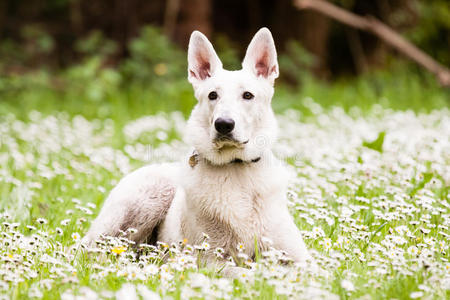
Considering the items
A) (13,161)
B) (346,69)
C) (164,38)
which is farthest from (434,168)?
(346,69)

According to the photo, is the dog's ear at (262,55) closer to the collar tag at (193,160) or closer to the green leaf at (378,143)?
the collar tag at (193,160)

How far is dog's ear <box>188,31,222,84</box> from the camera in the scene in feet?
13.1

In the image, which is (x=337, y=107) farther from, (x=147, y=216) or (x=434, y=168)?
(x=147, y=216)

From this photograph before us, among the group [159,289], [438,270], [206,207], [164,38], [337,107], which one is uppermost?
[164,38]

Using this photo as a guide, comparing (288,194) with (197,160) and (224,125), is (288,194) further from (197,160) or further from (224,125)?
(224,125)

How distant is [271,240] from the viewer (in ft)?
10.8

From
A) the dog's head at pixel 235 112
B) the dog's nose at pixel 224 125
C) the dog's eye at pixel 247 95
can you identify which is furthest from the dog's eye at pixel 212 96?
the dog's nose at pixel 224 125

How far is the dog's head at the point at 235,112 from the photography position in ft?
11.6

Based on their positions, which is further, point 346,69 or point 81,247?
point 346,69

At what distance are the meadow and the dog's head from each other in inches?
21.5

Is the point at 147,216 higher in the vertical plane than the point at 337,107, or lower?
lower

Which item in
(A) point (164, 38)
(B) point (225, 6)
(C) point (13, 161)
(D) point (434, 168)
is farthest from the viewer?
(B) point (225, 6)

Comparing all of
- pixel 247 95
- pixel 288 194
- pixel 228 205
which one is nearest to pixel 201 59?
pixel 247 95

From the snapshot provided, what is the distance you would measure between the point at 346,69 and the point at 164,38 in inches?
329
